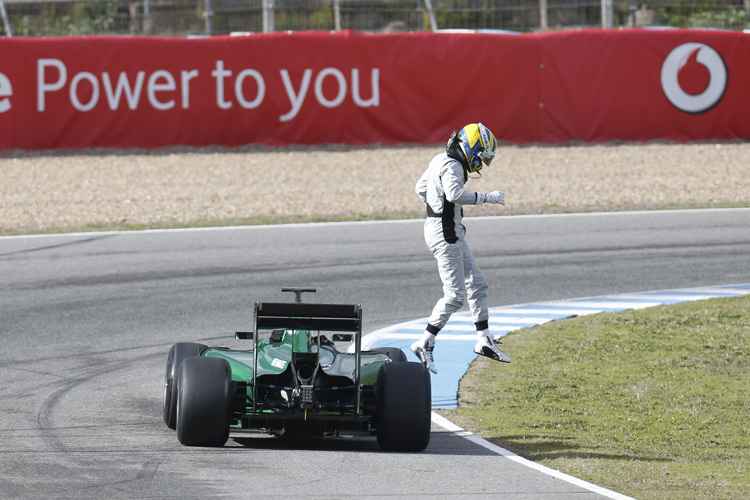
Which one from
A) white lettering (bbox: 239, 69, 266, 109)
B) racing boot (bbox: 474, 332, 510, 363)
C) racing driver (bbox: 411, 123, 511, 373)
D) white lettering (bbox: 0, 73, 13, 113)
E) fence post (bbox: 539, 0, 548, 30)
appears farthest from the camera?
fence post (bbox: 539, 0, 548, 30)

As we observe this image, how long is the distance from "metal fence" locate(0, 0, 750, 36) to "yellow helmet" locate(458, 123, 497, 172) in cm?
1406

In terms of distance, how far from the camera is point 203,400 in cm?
728

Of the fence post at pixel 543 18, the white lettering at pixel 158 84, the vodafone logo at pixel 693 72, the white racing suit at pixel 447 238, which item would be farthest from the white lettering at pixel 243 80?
the white racing suit at pixel 447 238

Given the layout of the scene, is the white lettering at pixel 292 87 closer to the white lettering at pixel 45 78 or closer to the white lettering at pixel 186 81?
the white lettering at pixel 186 81

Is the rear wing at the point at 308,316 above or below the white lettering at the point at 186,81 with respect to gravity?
below

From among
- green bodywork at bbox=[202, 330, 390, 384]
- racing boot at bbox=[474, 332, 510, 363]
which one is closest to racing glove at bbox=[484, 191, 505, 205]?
racing boot at bbox=[474, 332, 510, 363]

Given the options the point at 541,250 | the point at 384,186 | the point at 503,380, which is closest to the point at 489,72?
the point at 384,186

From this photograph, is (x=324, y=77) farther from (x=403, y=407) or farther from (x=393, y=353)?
(x=403, y=407)

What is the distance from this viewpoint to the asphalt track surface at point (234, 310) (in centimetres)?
688

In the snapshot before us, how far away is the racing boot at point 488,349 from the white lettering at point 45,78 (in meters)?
14.0

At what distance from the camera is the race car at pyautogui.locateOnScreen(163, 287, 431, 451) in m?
7.34

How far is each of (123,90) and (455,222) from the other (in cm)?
1365

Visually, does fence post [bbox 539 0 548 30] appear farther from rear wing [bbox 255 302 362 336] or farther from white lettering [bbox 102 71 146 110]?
rear wing [bbox 255 302 362 336]

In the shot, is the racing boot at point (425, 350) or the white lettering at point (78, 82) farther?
the white lettering at point (78, 82)
